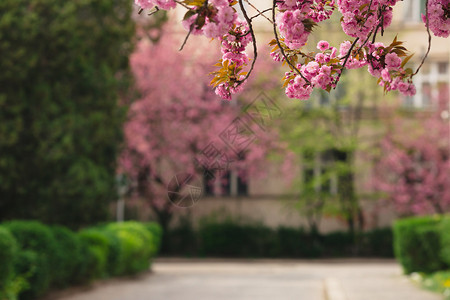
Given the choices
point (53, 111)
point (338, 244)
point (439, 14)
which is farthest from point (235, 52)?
point (338, 244)

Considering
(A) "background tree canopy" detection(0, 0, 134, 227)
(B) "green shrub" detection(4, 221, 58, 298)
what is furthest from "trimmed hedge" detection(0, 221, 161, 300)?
(A) "background tree canopy" detection(0, 0, 134, 227)

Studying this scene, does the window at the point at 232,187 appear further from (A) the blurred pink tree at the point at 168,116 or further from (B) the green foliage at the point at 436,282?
(B) the green foliage at the point at 436,282

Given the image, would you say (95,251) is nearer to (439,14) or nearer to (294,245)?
(439,14)

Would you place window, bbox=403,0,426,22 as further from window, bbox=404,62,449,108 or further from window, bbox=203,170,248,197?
window, bbox=203,170,248,197

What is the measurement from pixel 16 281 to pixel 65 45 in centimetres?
776

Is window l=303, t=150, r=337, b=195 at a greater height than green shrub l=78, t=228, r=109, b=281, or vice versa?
window l=303, t=150, r=337, b=195

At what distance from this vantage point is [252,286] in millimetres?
18266

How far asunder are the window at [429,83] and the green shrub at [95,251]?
20.3 meters

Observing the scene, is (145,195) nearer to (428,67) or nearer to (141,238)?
(141,238)

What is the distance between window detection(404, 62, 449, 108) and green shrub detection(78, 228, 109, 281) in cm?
2031

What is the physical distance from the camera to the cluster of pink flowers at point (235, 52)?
4285mm

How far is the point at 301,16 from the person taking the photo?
4.05 m

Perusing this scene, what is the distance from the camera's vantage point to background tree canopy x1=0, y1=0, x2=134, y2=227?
17.5 metres

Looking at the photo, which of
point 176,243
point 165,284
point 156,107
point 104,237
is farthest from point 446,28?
point 176,243
